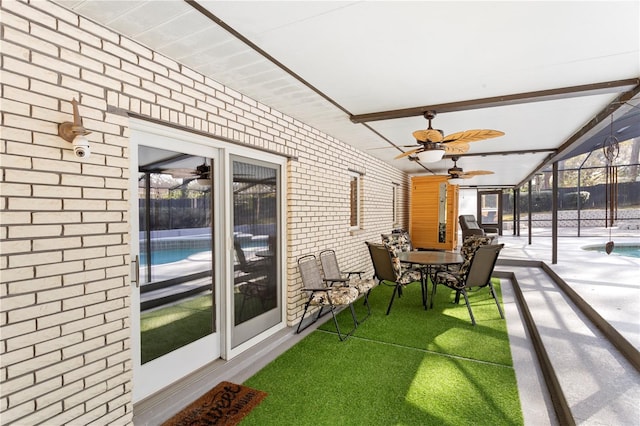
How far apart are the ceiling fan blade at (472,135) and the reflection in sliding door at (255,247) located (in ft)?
6.65

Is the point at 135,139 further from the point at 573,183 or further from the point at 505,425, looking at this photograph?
the point at 573,183

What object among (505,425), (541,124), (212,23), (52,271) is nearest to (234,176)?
(212,23)

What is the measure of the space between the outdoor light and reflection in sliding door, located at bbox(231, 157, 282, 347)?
1.48m

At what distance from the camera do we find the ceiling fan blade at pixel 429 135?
3.25m

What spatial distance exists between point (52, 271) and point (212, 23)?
1719 millimetres

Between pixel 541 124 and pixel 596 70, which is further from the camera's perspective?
pixel 541 124

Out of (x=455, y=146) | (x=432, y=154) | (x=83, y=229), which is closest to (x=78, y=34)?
(x=83, y=229)

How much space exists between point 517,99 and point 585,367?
99.4 inches

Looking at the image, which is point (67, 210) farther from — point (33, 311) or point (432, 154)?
point (432, 154)

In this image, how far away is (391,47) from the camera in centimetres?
A: 226

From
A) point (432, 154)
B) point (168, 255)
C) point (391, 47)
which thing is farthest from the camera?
point (432, 154)

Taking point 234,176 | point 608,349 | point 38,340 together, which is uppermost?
point 234,176

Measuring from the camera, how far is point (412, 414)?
2.30m

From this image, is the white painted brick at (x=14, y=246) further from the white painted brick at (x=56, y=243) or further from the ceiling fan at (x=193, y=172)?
the ceiling fan at (x=193, y=172)
